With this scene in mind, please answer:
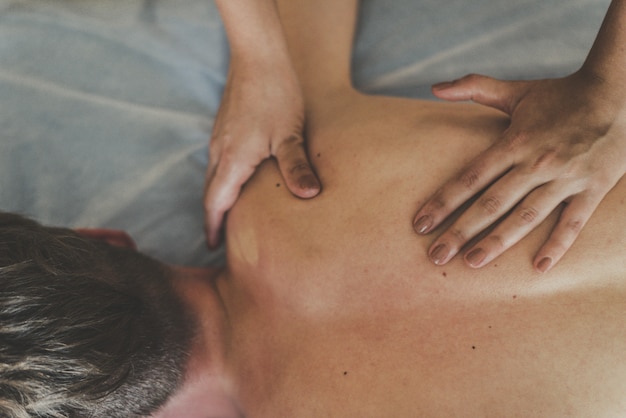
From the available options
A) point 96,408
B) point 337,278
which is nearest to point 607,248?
point 337,278

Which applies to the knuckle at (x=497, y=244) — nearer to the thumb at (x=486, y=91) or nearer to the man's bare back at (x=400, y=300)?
the man's bare back at (x=400, y=300)

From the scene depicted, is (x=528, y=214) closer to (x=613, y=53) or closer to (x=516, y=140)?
(x=516, y=140)

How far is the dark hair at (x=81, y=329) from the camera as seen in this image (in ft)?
2.45

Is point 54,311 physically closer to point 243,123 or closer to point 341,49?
point 243,123

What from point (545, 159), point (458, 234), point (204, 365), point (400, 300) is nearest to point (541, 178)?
point (545, 159)

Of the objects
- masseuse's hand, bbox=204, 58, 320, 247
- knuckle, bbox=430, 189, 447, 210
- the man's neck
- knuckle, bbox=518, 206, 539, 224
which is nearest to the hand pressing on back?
masseuse's hand, bbox=204, 58, 320, 247

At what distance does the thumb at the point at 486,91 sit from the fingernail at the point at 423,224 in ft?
0.71

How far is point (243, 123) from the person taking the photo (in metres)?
1.01

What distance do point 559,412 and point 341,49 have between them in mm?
699

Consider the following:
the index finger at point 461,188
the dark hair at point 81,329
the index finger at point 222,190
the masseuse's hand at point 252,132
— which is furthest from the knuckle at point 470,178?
the dark hair at point 81,329

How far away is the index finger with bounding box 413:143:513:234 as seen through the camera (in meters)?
0.78

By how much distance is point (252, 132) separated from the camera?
988 mm

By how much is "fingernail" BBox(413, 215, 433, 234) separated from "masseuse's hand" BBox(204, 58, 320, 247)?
0.69 ft

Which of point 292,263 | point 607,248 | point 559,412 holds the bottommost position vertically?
point 292,263
